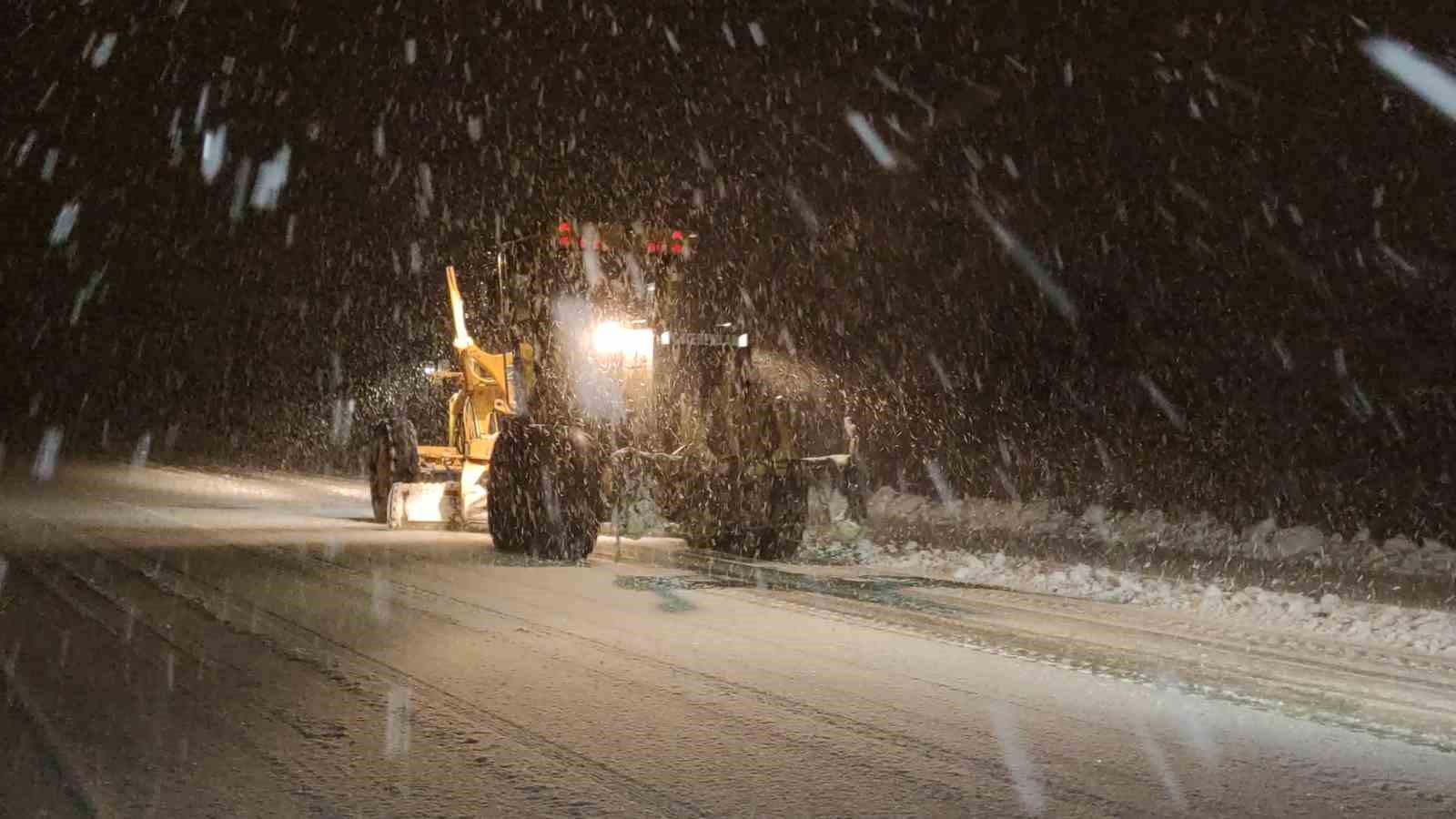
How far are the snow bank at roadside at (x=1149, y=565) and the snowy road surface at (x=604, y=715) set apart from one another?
1453 millimetres

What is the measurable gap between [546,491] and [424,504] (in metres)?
3.81

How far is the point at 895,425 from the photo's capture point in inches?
1042

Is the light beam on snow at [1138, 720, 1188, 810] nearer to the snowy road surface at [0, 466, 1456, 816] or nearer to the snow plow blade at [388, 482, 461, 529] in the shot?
the snowy road surface at [0, 466, 1456, 816]

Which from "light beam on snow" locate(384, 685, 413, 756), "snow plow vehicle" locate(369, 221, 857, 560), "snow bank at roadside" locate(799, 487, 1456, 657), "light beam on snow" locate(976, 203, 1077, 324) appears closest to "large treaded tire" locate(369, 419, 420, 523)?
"snow plow vehicle" locate(369, 221, 857, 560)

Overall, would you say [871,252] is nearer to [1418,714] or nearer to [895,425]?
[895,425]

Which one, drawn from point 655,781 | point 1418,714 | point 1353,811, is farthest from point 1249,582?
point 655,781

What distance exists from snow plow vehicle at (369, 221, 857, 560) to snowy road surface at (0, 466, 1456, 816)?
3.25m

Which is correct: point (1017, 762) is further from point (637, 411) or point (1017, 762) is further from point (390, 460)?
point (390, 460)

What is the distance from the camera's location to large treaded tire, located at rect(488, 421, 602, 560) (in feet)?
48.1

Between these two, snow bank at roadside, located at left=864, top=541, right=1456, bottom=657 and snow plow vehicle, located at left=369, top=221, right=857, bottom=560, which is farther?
Answer: snow plow vehicle, located at left=369, top=221, right=857, bottom=560

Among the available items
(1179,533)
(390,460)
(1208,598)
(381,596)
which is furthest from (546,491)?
(1179,533)

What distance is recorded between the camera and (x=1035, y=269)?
23.2m

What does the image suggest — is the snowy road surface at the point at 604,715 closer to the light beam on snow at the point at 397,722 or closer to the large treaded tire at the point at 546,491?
the light beam on snow at the point at 397,722

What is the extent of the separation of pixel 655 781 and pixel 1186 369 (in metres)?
16.2
